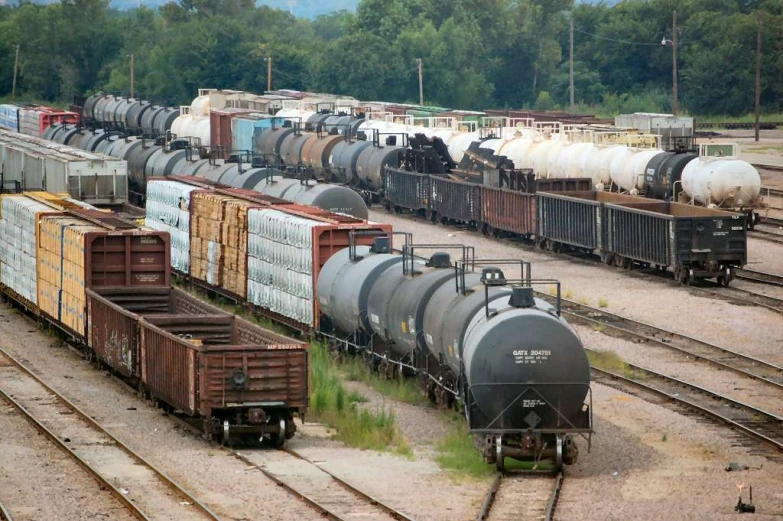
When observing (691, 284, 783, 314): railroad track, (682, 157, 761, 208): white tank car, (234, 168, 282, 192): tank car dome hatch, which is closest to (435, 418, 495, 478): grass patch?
(691, 284, 783, 314): railroad track

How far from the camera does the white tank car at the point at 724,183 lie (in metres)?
50.5

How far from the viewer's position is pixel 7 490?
67.3ft

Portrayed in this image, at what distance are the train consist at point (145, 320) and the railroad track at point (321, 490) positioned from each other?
0.98 meters

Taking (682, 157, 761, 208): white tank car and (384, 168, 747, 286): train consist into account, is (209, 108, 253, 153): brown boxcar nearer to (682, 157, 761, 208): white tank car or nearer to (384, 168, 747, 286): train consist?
(384, 168, 747, 286): train consist

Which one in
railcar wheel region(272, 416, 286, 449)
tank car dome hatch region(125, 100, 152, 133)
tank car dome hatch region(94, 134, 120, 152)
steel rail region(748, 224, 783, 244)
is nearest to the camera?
railcar wheel region(272, 416, 286, 449)

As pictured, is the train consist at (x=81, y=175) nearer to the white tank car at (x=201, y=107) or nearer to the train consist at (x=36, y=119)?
the train consist at (x=36, y=119)

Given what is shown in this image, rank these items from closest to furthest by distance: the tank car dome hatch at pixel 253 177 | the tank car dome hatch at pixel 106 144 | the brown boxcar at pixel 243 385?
the brown boxcar at pixel 243 385 < the tank car dome hatch at pixel 253 177 < the tank car dome hatch at pixel 106 144

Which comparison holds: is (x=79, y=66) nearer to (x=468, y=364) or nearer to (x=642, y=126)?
(x=642, y=126)

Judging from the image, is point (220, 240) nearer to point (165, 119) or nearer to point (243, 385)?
point (243, 385)

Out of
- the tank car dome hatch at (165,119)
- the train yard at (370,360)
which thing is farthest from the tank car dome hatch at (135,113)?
the train yard at (370,360)

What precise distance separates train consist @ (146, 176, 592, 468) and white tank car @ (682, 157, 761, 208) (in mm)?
17381

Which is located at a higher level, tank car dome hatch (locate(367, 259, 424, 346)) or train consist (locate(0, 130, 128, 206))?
train consist (locate(0, 130, 128, 206))

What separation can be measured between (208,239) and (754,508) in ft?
79.3

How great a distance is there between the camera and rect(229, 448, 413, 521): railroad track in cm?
1909
